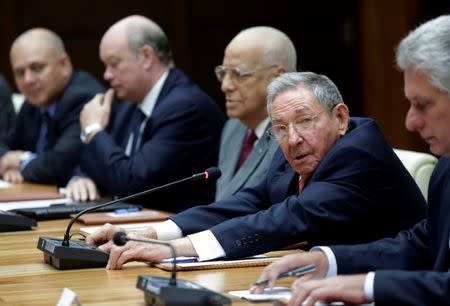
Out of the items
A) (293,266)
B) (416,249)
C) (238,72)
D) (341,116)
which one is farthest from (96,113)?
(293,266)

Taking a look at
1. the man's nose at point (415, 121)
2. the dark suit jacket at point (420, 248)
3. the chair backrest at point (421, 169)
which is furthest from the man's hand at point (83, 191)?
the man's nose at point (415, 121)

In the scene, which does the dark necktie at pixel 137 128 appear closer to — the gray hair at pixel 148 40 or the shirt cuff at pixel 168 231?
the gray hair at pixel 148 40

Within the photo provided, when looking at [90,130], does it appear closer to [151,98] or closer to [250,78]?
[151,98]

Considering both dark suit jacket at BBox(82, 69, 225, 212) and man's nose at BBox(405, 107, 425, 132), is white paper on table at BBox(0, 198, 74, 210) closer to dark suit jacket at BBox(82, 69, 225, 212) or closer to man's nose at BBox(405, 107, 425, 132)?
dark suit jacket at BBox(82, 69, 225, 212)

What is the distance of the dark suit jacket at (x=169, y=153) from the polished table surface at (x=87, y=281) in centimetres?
176

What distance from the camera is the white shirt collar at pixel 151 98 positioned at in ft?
19.6

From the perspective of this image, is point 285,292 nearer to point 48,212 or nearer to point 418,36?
point 418,36

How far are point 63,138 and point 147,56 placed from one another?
98 cm

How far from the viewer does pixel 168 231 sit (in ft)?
12.8

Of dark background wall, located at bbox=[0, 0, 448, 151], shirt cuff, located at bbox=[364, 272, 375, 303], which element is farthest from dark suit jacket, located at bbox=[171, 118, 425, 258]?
dark background wall, located at bbox=[0, 0, 448, 151]

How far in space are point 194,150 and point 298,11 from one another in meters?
4.66

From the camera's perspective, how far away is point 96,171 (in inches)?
231

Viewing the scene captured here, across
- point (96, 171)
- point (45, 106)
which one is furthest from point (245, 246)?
point (45, 106)

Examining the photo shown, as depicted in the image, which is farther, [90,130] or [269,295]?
[90,130]
